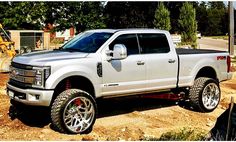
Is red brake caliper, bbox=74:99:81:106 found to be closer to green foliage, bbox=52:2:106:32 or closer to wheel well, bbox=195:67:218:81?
wheel well, bbox=195:67:218:81

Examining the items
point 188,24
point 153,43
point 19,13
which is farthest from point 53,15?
point 153,43

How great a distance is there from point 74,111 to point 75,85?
655mm

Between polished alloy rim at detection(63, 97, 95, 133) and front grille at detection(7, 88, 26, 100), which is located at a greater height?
front grille at detection(7, 88, 26, 100)

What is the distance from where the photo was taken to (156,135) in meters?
7.75

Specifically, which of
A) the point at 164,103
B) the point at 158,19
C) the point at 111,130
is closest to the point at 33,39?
the point at 158,19

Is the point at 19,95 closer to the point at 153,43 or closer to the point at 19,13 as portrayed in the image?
the point at 153,43

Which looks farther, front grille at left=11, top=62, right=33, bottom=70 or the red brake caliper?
the red brake caliper

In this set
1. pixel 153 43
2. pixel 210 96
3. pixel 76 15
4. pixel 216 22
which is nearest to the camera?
pixel 153 43

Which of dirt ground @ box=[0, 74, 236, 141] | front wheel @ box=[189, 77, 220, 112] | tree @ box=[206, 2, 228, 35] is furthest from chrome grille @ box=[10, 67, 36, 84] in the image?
tree @ box=[206, 2, 228, 35]

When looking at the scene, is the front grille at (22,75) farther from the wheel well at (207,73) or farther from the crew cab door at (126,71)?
the wheel well at (207,73)

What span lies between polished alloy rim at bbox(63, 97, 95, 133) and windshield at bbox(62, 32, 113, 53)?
3.67 ft

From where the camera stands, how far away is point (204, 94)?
993 centimetres

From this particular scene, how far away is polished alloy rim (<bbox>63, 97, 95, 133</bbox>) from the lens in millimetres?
7395

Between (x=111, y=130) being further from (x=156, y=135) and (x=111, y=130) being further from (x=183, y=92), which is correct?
(x=183, y=92)
